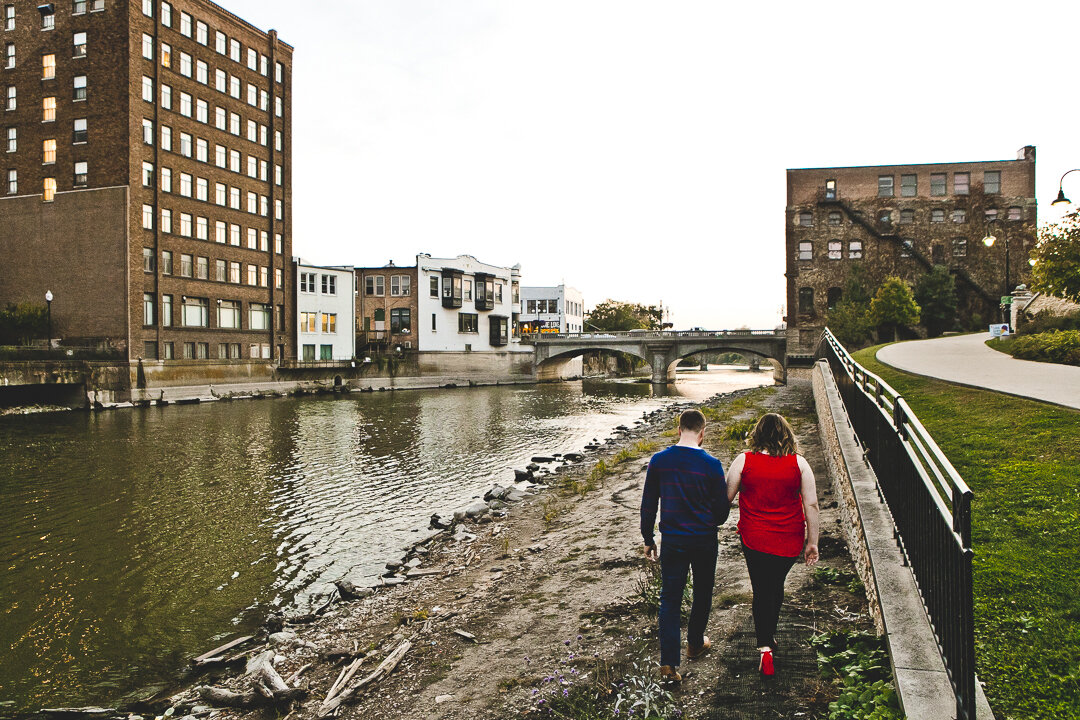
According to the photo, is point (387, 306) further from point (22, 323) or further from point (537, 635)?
point (537, 635)

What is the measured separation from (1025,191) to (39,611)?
245ft

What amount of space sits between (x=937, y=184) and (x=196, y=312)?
6695 cm

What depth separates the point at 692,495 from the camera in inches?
208

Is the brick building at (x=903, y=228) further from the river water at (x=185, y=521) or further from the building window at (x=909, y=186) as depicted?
the river water at (x=185, y=521)

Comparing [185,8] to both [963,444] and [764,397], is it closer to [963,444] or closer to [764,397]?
[764,397]

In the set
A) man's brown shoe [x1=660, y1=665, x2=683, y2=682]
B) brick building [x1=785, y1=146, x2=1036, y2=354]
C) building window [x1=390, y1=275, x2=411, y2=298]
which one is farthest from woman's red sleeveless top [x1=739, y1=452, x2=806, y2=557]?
building window [x1=390, y1=275, x2=411, y2=298]

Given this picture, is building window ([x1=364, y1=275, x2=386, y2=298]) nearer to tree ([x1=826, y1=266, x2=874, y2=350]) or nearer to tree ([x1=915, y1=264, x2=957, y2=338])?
tree ([x1=826, y1=266, x2=874, y2=350])

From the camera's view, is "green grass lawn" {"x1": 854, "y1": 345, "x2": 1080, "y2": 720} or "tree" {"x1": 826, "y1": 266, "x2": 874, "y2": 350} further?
"tree" {"x1": 826, "y1": 266, "x2": 874, "y2": 350}

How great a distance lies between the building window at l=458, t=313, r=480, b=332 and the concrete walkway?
6081 centimetres

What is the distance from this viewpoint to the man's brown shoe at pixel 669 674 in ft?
17.4

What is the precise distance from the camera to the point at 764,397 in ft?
122

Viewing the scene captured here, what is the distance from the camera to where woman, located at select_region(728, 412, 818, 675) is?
510 centimetres

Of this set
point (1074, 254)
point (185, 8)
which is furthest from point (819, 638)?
point (185, 8)

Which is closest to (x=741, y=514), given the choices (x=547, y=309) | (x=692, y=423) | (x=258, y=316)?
(x=692, y=423)
